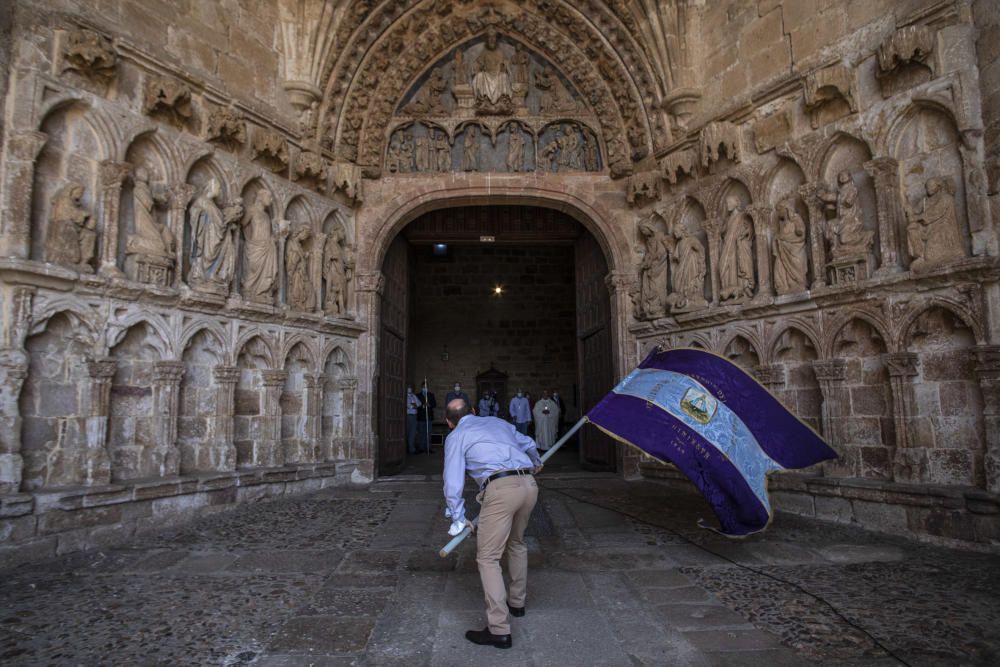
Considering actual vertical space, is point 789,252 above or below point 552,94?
below

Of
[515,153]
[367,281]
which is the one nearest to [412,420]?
[367,281]

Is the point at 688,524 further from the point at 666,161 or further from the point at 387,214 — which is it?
the point at 387,214

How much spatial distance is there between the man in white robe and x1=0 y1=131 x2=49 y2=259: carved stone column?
35.6 ft

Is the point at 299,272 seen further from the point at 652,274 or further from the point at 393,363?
the point at 652,274

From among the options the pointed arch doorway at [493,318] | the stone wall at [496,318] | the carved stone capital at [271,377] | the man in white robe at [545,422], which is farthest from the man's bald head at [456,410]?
the stone wall at [496,318]

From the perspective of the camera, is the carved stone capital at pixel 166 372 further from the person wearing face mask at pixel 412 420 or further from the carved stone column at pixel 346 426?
the person wearing face mask at pixel 412 420

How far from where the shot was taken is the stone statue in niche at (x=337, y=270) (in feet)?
29.9

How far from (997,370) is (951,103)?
2.45 m

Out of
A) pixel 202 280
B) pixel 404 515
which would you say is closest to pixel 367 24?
pixel 202 280

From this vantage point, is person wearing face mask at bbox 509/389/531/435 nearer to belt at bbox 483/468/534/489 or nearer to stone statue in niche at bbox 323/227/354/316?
stone statue in niche at bbox 323/227/354/316

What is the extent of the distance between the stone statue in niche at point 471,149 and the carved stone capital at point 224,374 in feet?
15.7

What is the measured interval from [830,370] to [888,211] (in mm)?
1699

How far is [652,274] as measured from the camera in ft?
30.5

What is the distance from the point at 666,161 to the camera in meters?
9.01
